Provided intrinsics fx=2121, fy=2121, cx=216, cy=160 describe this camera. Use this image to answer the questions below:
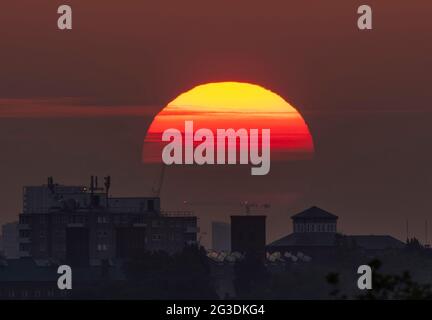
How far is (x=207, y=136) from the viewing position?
178m

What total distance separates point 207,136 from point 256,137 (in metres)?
18.5
